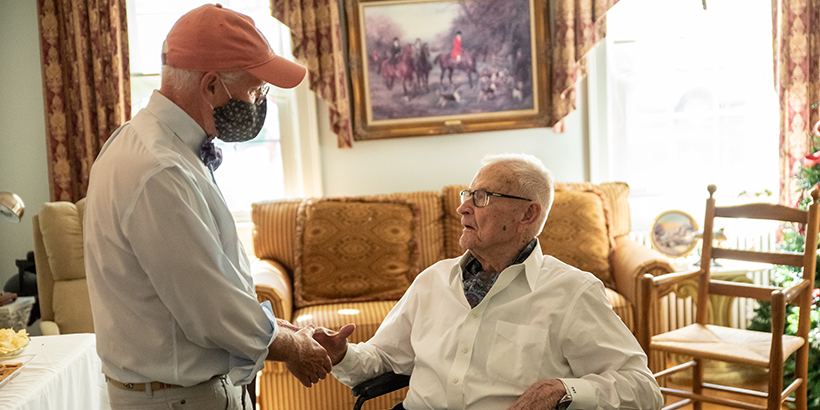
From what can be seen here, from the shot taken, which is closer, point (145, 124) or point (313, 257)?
point (145, 124)

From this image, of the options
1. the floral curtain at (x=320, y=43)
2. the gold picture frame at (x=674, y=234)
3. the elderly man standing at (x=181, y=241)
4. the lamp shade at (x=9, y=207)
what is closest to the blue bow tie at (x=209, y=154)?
the elderly man standing at (x=181, y=241)

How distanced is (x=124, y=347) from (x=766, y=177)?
4.02 m

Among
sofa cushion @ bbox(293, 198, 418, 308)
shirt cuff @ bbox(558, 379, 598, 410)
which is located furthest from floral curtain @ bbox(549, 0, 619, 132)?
shirt cuff @ bbox(558, 379, 598, 410)

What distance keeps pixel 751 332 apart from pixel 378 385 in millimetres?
1790

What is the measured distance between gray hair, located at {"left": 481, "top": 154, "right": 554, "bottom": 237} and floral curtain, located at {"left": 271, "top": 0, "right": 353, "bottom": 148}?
2229 mm

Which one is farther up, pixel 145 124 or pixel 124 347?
pixel 145 124

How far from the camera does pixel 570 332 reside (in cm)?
155

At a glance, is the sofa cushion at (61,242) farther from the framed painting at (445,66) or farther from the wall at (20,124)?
the framed painting at (445,66)

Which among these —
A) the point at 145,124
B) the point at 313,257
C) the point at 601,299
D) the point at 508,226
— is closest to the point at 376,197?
the point at 313,257

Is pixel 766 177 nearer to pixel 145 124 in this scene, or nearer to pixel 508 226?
pixel 508 226

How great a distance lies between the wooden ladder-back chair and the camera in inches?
92.1

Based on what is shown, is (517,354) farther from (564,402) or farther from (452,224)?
(452,224)

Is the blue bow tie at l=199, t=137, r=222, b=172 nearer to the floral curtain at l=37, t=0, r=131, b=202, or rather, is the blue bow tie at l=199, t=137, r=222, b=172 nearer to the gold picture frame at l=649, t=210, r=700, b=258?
the floral curtain at l=37, t=0, r=131, b=202

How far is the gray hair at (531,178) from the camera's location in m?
1.75
